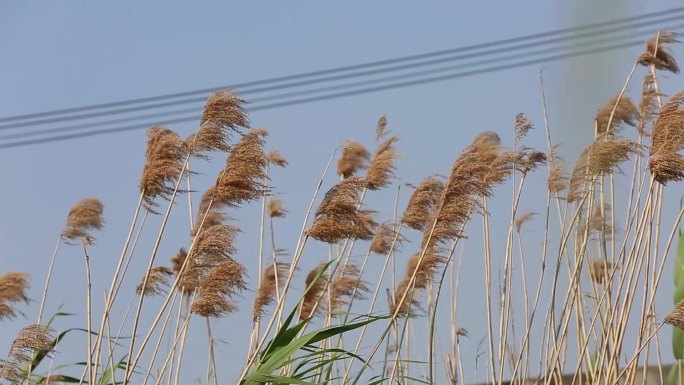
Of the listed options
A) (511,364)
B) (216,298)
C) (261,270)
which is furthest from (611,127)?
(216,298)

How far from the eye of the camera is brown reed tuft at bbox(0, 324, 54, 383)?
8.91ft

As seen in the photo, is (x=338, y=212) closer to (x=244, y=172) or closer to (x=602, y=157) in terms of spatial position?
(x=244, y=172)

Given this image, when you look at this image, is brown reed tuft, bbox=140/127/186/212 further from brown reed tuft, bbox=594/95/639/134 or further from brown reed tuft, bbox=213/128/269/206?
brown reed tuft, bbox=594/95/639/134

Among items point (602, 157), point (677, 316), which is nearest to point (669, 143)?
point (602, 157)

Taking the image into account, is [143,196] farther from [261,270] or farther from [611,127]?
[611,127]

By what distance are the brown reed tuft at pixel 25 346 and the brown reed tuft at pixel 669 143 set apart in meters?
1.75

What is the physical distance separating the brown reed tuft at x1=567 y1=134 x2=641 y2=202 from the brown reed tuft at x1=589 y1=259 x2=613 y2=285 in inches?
16.9

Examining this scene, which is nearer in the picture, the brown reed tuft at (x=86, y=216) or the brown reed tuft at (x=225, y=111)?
the brown reed tuft at (x=225, y=111)

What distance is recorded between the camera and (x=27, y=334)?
272 centimetres

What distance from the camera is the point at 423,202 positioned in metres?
2.99

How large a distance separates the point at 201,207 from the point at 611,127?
1391mm

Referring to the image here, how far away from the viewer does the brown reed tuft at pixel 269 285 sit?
3.19 metres

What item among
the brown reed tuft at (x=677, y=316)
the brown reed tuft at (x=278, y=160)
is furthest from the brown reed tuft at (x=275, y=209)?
the brown reed tuft at (x=677, y=316)

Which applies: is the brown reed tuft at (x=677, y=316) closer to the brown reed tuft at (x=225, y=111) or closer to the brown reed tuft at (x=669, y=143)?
the brown reed tuft at (x=669, y=143)
